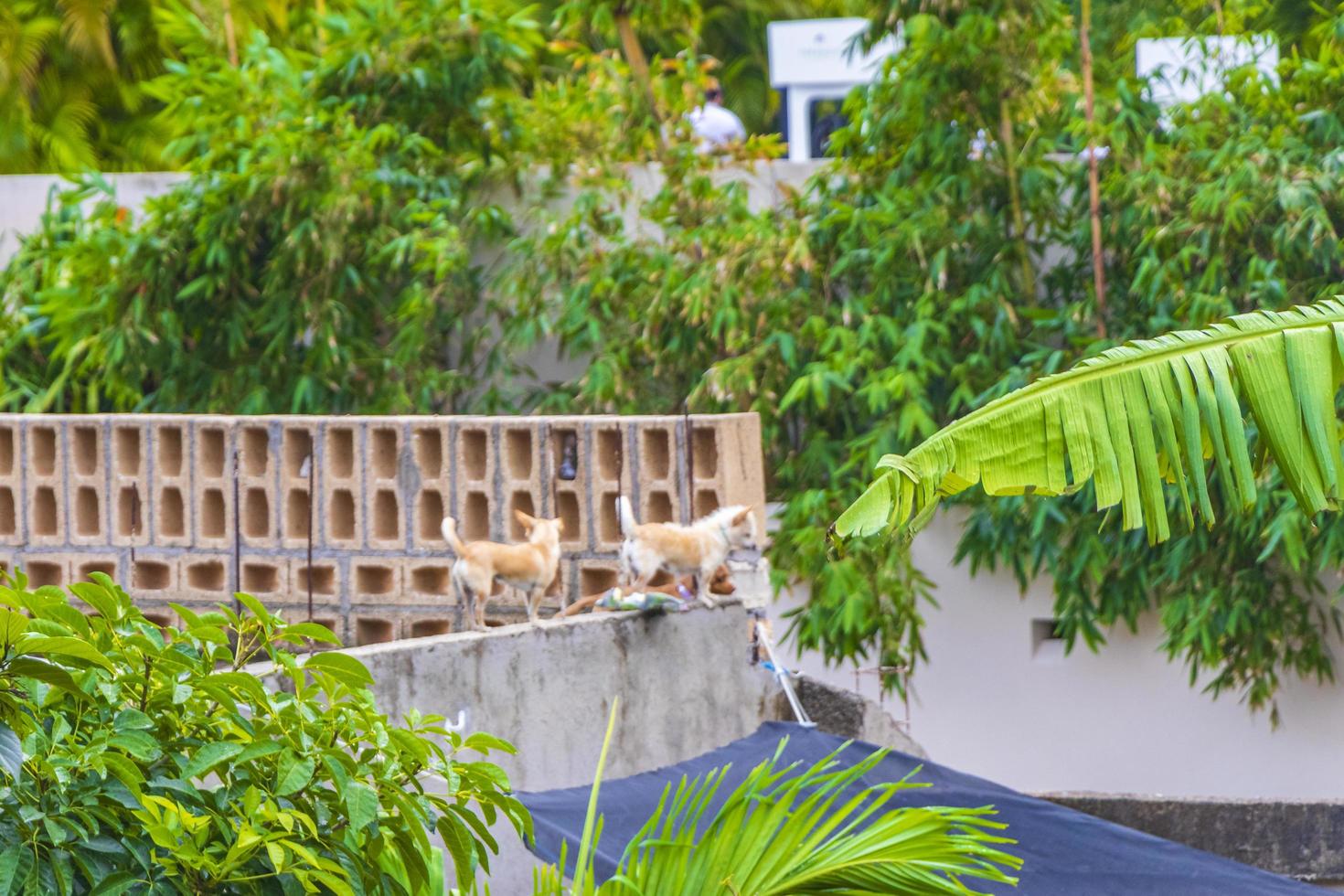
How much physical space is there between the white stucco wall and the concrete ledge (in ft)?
4.22

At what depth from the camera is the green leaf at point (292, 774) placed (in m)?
2.78

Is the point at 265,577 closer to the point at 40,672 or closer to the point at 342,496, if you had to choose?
the point at 342,496

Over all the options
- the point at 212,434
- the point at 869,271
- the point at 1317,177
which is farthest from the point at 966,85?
the point at 212,434

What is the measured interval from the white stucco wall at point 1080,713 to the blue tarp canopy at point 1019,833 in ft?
Answer: 9.61

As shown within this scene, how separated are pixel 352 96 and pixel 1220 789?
5412 millimetres

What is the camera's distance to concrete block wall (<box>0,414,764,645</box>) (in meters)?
5.58

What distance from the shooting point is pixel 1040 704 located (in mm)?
8219

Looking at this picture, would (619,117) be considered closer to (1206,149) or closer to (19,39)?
(1206,149)

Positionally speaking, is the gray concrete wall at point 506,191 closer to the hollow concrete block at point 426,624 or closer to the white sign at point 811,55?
the hollow concrete block at point 426,624

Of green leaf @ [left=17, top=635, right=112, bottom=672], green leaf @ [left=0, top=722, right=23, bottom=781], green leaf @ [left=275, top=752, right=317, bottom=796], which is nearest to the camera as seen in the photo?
green leaf @ [left=0, top=722, right=23, bottom=781]

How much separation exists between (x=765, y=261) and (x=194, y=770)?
222 inches

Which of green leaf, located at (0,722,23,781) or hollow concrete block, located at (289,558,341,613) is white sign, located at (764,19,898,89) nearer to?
hollow concrete block, located at (289,558,341,613)

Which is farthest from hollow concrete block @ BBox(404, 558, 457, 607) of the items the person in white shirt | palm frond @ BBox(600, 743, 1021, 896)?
the person in white shirt

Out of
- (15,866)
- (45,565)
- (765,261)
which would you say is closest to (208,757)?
(15,866)
